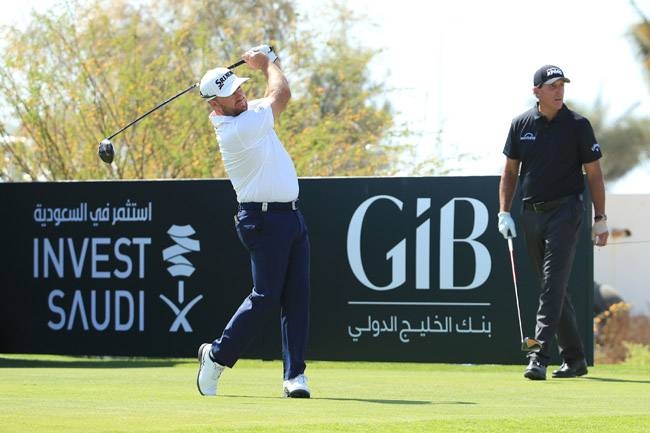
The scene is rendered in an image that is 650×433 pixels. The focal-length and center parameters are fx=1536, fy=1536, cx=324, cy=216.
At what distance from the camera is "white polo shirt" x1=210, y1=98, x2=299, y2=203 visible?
305 inches

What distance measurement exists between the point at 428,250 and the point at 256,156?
3.87 m

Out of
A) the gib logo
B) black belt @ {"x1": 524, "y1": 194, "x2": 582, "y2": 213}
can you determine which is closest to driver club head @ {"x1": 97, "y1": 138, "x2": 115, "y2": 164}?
the gib logo

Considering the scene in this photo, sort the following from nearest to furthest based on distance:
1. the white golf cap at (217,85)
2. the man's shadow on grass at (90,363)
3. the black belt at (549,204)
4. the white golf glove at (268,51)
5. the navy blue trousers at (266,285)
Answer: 1. the white golf cap at (217,85)
2. the navy blue trousers at (266,285)
3. the white golf glove at (268,51)
4. the black belt at (549,204)
5. the man's shadow on grass at (90,363)

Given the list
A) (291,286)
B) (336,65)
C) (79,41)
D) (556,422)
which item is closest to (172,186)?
(291,286)

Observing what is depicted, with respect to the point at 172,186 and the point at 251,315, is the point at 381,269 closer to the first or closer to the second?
the point at 172,186

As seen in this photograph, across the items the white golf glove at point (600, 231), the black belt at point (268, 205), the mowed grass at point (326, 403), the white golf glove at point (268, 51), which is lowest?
the mowed grass at point (326, 403)

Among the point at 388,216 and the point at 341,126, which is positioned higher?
the point at 341,126

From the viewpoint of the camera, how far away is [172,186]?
1224cm

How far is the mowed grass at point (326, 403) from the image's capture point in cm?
613

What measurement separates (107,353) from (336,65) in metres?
11.0

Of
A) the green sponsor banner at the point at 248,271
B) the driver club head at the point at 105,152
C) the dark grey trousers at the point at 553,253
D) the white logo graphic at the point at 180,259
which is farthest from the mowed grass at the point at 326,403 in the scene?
the driver club head at the point at 105,152

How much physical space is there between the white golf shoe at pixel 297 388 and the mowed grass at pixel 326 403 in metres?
0.08

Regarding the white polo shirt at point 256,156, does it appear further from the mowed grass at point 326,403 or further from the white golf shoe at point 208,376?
the mowed grass at point 326,403

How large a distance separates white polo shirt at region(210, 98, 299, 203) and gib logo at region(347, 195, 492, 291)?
12.0 ft
